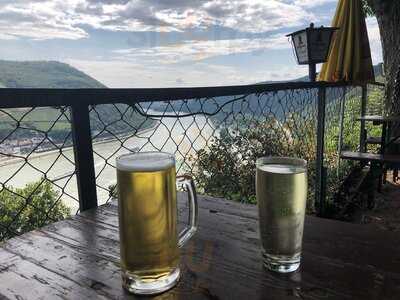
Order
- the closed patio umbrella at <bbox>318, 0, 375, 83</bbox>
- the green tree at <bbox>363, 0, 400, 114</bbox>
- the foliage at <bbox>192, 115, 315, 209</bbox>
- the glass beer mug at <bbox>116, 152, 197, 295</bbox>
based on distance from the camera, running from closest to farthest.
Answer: the glass beer mug at <bbox>116, 152, 197, 295</bbox>, the foliage at <bbox>192, 115, 315, 209</bbox>, the closed patio umbrella at <bbox>318, 0, 375, 83</bbox>, the green tree at <bbox>363, 0, 400, 114</bbox>

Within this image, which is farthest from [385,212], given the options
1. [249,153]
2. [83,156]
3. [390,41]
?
[83,156]

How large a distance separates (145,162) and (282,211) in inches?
10.5

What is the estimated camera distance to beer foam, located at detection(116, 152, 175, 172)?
1.94 ft

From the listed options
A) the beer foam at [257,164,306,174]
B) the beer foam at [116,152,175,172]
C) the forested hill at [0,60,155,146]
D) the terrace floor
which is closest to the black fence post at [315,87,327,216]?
the terrace floor

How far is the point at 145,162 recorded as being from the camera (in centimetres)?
62

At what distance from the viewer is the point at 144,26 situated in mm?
4582

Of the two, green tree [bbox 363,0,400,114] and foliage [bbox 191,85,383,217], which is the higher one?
green tree [bbox 363,0,400,114]

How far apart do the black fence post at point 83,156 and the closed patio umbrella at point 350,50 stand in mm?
4269

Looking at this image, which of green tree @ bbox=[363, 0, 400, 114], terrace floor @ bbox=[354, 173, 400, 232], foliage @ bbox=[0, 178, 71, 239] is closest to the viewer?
foliage @ bbox=[0, 178, 71, 239]

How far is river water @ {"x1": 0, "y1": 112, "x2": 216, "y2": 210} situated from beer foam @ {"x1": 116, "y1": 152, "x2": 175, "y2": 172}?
0.93 feet

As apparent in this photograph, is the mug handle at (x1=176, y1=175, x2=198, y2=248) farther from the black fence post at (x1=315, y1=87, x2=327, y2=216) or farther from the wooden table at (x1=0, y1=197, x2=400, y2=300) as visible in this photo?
the black fence post at (x1=315, y1=87, x2=327, y2=216)

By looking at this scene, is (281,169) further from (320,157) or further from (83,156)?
(320,157)

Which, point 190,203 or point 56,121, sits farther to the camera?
point 56,121

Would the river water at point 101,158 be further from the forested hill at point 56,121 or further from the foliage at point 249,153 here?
the foliage at point 249,153
